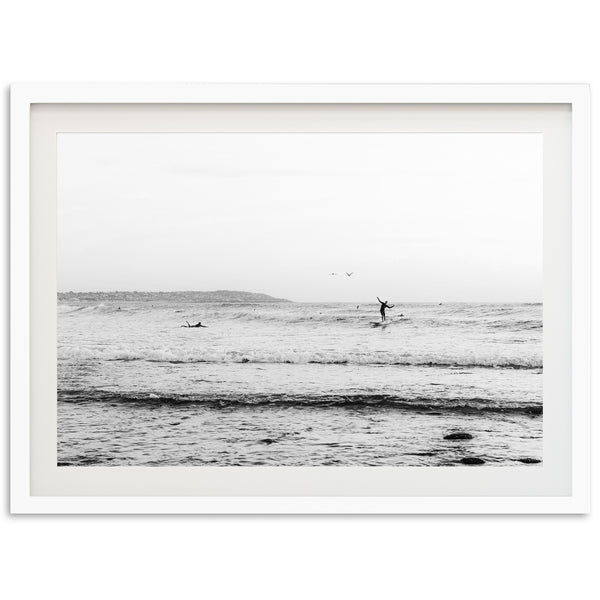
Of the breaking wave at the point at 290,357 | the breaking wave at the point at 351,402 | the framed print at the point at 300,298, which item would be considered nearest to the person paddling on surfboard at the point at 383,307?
the framed print at the point at 300,298

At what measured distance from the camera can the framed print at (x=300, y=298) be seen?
2.51m

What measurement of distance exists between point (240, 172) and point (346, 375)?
86cm

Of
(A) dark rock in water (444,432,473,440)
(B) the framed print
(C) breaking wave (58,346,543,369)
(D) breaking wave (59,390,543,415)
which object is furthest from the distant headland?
(A) dark rock in water (444,432,473,440)

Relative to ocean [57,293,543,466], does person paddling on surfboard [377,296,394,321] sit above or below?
above

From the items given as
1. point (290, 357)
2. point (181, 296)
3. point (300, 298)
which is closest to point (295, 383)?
point (290, 357)

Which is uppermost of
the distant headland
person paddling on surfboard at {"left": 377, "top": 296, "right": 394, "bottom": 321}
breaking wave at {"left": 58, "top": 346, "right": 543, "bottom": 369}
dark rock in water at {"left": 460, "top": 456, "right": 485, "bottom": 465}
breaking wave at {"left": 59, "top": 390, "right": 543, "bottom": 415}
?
the distant headland

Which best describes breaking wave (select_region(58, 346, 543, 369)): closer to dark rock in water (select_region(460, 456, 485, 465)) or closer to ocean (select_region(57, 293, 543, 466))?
ocean (select_region(57, 293, 543, 466))

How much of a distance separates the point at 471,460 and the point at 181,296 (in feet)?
4.05

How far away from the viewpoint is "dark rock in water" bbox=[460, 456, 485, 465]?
8.34 feet

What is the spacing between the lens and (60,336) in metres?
2.56

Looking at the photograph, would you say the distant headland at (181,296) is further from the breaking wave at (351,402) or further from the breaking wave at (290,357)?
the breaking wave at (351,402)
